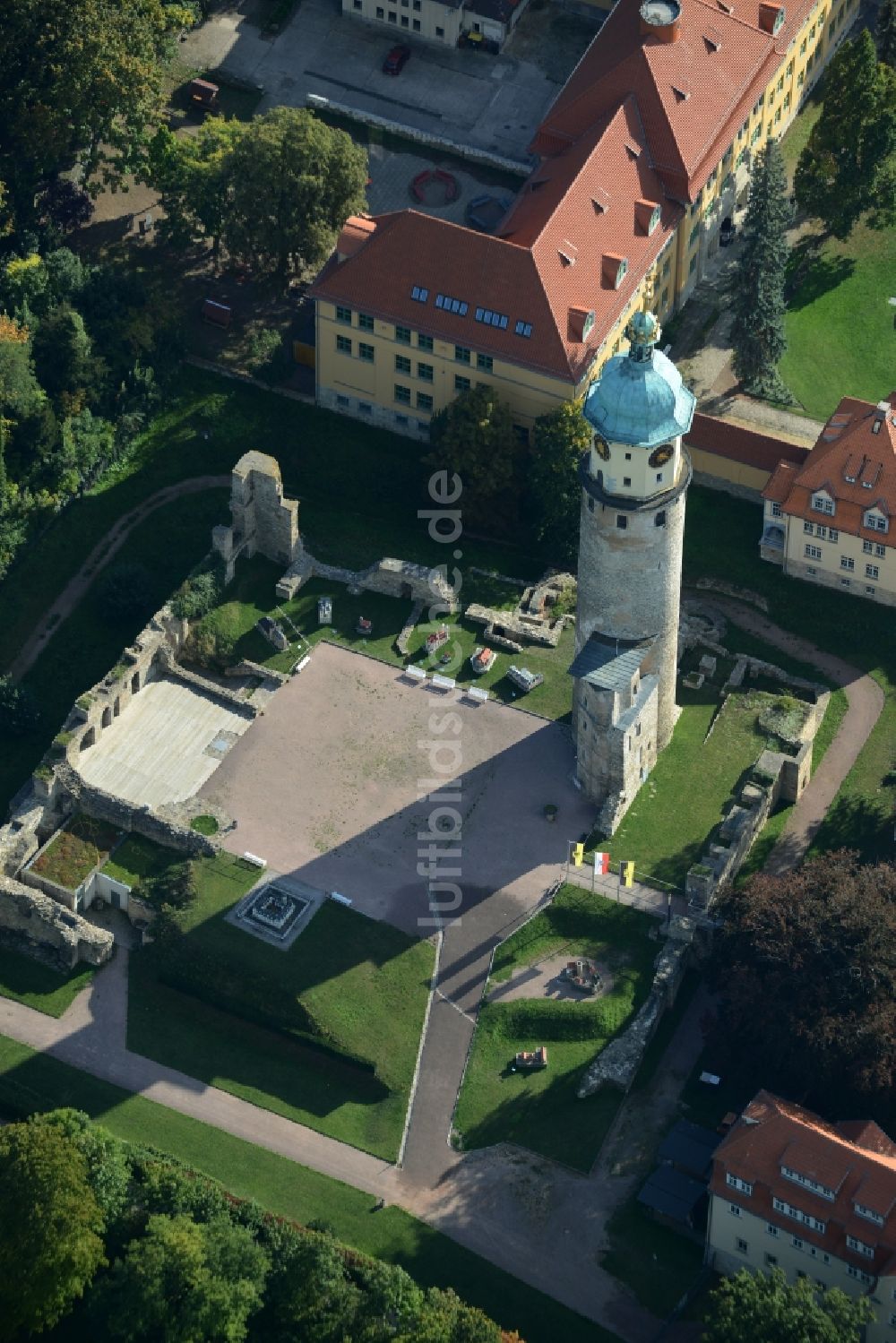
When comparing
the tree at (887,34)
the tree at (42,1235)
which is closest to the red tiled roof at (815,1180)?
the tree at (42,1235)

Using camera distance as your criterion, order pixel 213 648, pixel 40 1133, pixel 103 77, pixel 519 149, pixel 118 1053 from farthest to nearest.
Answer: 1. pixel 519 149
2. pixel 103 77
3. pixel 213 648
4. pixel 118 1053
5. pixel 40 1133

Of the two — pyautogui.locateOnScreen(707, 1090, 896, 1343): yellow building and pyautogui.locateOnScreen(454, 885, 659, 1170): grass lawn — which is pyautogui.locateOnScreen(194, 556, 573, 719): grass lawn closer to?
pyautogui.locateOnScreen(454, 885, 659, 1170): grass lawn

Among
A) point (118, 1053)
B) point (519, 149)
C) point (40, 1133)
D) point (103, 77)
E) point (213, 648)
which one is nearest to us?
point (40, 1133)

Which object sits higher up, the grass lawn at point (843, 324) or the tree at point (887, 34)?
the tree at point (887, 34)

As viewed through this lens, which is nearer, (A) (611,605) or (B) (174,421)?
(A) (611,605)

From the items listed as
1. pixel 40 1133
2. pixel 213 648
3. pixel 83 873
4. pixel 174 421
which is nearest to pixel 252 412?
pixel 174 421

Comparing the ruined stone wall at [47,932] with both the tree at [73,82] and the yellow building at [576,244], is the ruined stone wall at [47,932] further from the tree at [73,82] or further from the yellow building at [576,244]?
the tree at [73,82]

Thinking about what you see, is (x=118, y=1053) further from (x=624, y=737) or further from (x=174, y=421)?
(x=174, y=421)
